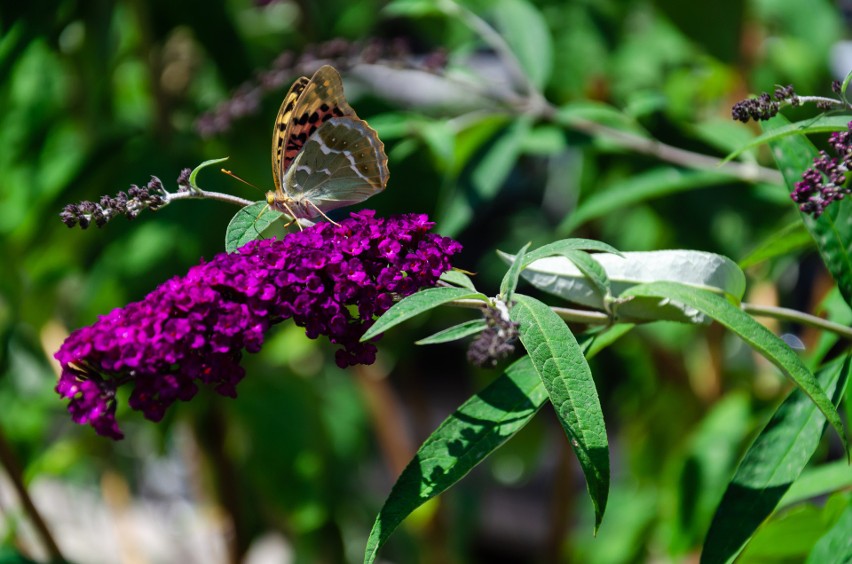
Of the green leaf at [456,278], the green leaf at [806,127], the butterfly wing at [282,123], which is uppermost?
the green leaf at [806,127]

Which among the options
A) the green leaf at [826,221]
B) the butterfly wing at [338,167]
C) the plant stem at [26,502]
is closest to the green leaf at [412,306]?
the butterfly wing at [338,167]

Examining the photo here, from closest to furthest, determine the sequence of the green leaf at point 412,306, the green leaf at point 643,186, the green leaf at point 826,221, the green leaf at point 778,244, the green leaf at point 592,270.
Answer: the green leaf at point 412,306
the green leaf at point 592,270
the green leaf at point 826,221
the green leaf at point 778,244
the green leaf at point 643,186

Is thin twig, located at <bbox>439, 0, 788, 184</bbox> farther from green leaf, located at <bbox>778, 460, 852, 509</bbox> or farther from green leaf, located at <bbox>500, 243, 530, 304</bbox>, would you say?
green leaf, located at <bbox>500, 243, 530, 304</bbox>

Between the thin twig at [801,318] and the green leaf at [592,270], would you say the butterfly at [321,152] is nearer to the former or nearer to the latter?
the green leaf at [592,270]

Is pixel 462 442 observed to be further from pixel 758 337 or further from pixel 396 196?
pixel 396 196

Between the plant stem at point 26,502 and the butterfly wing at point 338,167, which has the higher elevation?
the butterfly wing at point 338,167

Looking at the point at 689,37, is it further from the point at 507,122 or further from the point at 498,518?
the point at 498,518
